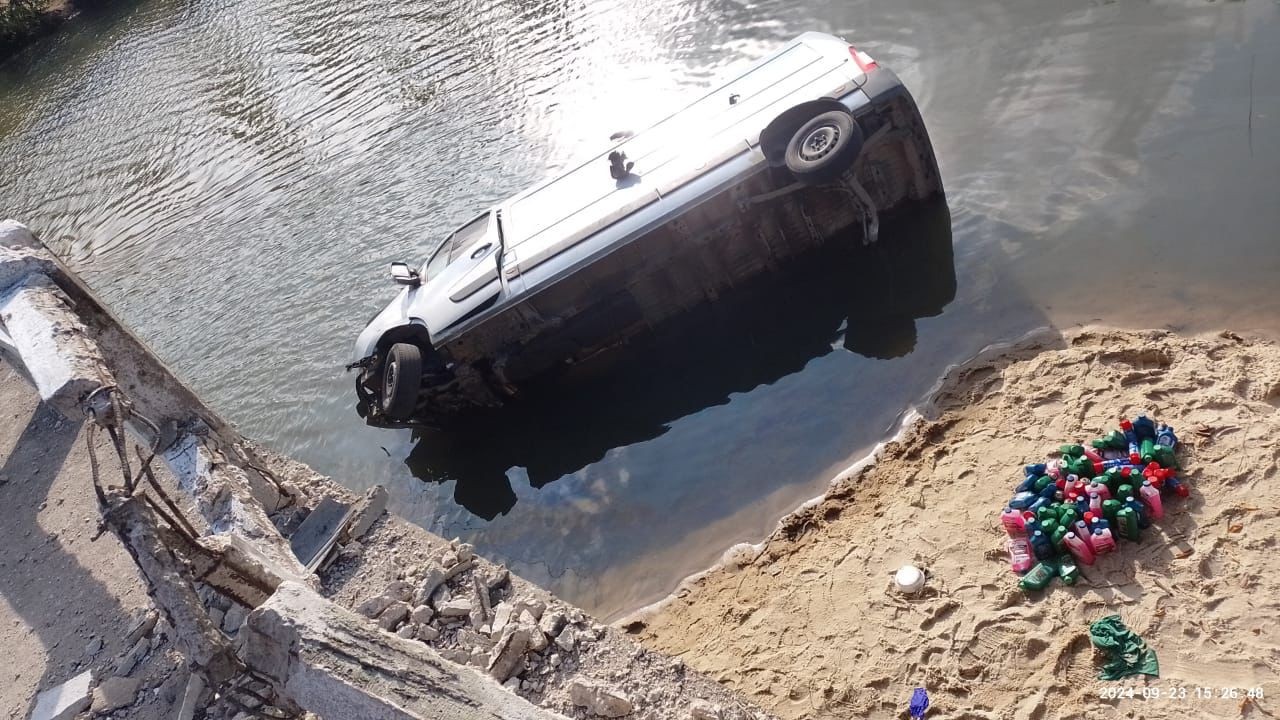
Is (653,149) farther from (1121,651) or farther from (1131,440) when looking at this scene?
(1121,651)

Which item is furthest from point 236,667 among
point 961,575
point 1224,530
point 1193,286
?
point 1193,286

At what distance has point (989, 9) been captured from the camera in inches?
490

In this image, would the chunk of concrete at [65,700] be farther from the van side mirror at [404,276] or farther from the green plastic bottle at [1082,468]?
the green plastic bottle at [1082,468]

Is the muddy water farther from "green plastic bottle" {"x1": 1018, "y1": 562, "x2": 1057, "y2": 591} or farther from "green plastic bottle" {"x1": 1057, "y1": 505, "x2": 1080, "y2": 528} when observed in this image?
"green plastic bottle" {"x1": 1018, "y1": 562, "x2": 1057, "y2": 591}

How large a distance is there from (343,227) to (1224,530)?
42.4ft

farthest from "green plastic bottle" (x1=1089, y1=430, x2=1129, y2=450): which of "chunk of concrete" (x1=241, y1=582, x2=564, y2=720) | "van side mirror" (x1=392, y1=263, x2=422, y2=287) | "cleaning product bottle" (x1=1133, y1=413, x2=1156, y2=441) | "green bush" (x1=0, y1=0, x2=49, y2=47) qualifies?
"green bush" (x1=0, y1=0, x2=49, y2=47)

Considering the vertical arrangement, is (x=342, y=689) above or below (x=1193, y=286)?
above

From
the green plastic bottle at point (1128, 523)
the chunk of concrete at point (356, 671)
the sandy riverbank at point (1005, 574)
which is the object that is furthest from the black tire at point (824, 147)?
the chunk of concrete at point (356, 671)

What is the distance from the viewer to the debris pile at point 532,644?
18.9ft

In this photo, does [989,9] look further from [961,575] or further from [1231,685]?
[1231,685]

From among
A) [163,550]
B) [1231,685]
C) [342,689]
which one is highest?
[163,550]

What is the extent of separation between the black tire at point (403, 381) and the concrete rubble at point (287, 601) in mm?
1429

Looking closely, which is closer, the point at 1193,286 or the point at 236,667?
the point at 236,667

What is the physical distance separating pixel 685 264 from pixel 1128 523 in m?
5.11
